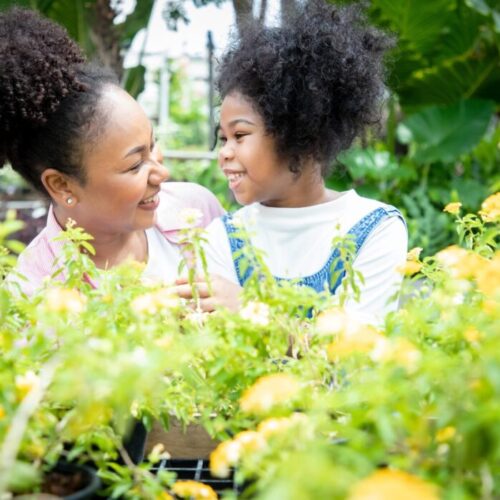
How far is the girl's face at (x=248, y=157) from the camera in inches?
75.7

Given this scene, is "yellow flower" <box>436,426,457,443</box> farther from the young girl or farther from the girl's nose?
the girl's nose

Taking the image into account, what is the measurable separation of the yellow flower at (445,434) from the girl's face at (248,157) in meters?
1.24

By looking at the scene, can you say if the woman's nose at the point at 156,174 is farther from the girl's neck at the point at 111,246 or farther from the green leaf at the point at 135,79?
the green leaf at the point at 135,79

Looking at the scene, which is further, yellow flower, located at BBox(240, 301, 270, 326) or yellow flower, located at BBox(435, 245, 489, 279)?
yellow flower, located at BBox(240, 301, 270, 326)

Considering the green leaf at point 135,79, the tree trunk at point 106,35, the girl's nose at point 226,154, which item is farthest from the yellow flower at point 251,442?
the green leaf at point 135,79

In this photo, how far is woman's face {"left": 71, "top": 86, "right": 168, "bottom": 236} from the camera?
1912 millimetres

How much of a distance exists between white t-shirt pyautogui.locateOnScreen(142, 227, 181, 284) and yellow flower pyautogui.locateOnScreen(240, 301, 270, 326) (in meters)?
1.04

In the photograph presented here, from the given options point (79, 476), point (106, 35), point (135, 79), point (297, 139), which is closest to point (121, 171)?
point (297, 139)

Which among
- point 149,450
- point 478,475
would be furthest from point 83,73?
point 478,475

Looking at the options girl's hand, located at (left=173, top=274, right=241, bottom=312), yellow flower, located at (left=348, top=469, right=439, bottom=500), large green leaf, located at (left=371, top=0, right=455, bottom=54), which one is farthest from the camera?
large green leaf, located at (left=371, top=0, right=455, bottom=54)

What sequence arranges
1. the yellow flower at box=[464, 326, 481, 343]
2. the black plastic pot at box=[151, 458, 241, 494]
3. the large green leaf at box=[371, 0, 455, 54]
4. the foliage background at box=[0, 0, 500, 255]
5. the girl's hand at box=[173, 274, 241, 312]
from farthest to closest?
1. the large green leaf at box=[371, 0, 455, 54]
2. the foliage background at box=[0, 0, 500, 255]
3. the girl's hand at box=[173, 274, 241, 312]
4. the black plastic pot at box=[151, 458, 241, 494]
5. the yellow flower at box=[464, 326, 481, 343]

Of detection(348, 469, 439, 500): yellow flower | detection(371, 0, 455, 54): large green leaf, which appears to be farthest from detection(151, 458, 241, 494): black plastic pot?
detection(371, 0, 455, 54): large green leaf

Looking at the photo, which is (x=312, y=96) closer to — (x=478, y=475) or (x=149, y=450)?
(x=149, y=450)

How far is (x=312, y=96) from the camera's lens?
1.96 metres
